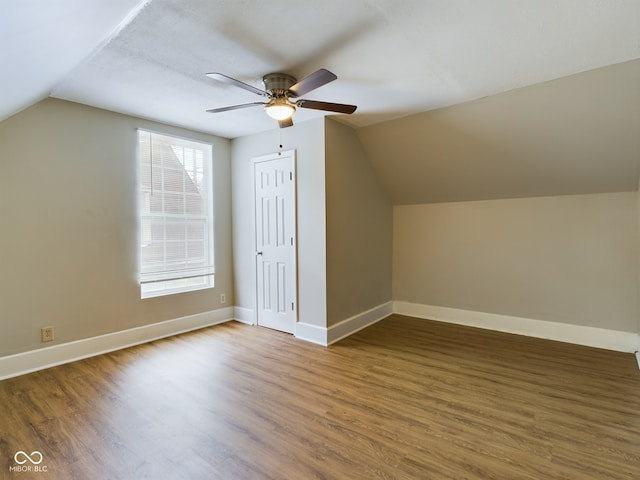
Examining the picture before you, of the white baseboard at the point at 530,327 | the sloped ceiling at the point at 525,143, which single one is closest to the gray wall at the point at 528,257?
the white baseboard at the point at 530,327

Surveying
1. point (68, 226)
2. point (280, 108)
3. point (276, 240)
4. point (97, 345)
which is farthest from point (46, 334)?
point (280, 108)

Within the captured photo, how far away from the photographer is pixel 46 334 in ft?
9.73

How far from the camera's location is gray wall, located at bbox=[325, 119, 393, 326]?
3.59m

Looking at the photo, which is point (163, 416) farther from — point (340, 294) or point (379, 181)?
point (379, 181)

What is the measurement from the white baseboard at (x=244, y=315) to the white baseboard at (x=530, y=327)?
6.93 feet

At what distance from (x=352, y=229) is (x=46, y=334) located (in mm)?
3220

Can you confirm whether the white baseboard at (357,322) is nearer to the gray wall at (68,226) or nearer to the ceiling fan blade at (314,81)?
the gray wall at (68,226)

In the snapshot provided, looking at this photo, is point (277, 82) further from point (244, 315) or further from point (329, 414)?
point (244, 315)

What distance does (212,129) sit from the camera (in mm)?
4008

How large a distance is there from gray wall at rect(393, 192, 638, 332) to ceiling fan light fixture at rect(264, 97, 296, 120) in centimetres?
279

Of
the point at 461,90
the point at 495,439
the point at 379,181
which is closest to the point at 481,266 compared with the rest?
the point at 379,181

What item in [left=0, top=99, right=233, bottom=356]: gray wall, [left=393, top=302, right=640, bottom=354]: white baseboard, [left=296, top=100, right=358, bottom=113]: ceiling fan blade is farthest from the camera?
[left=393, top=302, right=640, bottom=354]: white baseboard

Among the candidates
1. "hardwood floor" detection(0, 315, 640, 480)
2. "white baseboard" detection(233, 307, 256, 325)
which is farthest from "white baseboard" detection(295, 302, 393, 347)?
"white baseboard" detection(233, 307, 256, 325)

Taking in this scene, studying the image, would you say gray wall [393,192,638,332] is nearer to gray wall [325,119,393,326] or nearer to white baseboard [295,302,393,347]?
gray wall [325,119,393,326]
